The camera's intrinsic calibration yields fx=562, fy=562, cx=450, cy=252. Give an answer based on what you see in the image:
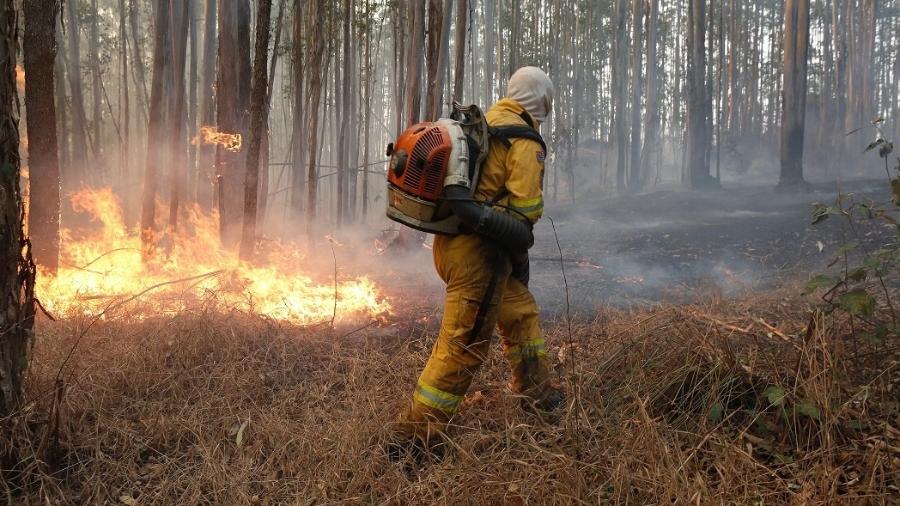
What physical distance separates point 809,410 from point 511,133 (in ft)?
5.52

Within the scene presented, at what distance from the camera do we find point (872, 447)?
2.03m

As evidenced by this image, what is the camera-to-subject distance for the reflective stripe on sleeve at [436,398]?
259 cm

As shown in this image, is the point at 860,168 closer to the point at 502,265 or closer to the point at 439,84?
the point at 439,84

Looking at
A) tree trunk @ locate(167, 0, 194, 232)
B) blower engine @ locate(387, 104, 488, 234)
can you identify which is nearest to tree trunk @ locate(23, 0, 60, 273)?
tree trunk @ locate(167, 0, 194, 232)

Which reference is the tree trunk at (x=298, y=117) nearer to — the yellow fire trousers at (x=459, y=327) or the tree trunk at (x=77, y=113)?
the tree trunk at (x=77, y=113)

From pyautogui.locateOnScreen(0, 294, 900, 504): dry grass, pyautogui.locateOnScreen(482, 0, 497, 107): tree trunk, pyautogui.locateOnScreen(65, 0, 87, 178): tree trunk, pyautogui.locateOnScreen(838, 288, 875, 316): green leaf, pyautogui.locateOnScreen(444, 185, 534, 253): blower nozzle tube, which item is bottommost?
pyautogui.locateOnScreen(0, 294, 900, 504): dry grass

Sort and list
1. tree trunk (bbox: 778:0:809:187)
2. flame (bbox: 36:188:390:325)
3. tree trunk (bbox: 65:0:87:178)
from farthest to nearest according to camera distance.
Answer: tree trunk (bbox: 65:0:87:178)
tree trunk (bbox: 778:0:809:187)
flame (bbox: 36:188:390:325)

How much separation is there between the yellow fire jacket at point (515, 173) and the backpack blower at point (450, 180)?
1.6 inches

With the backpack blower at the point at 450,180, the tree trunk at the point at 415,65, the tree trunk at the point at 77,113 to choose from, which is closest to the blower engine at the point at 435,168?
the backpack blower at the point at 450,180

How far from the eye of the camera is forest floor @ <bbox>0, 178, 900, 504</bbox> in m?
2.01

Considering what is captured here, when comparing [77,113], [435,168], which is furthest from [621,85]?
[435,168]

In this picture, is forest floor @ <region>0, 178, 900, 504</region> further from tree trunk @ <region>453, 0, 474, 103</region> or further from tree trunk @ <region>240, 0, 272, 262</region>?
tree trunk @ <region>453, 0, 474, 103</region>

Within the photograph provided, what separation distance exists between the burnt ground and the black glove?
8.28ft

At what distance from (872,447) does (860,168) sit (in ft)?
94.6
